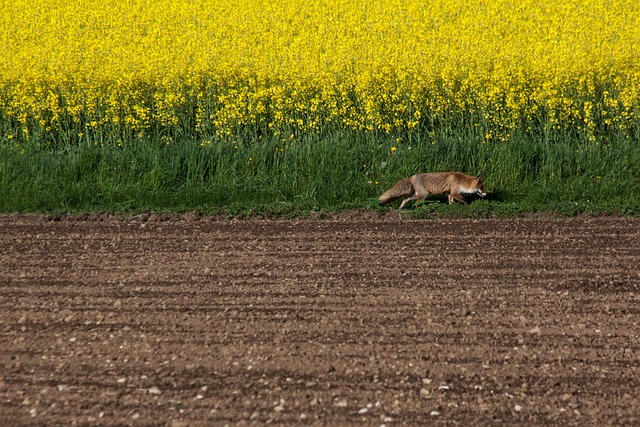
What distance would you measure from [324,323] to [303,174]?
463 cm

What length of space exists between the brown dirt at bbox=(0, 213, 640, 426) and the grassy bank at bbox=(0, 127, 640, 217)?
2.47 ft

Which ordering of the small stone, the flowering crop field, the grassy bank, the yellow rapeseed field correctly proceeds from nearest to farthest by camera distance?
the small stone < the grassy bank < the flowering crop field < the yellow rapeseed field

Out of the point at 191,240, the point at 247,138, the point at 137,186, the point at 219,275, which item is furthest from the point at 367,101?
the point at 219,275

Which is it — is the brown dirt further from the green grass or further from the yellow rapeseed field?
the yellow rapeseed field

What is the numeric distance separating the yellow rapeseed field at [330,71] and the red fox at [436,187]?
2038 mm

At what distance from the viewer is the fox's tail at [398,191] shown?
30.9 ft

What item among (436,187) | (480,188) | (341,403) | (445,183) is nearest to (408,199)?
(436,187)

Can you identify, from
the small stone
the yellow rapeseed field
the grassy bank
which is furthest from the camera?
the yellow rapeseed field

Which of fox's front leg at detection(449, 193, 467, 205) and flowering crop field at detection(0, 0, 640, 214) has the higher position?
flowering crop field at detection(0, 0, 640, 214)

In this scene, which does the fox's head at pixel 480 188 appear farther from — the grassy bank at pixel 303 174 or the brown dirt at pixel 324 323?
the brown dirt at pixel 324 323

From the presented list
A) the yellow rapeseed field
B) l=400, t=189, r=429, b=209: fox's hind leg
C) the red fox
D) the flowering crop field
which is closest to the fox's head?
the red fox

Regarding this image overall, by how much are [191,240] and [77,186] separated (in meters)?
2.47

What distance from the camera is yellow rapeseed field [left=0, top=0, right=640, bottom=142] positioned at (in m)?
11.7

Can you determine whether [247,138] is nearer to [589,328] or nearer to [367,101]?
[367,101]
